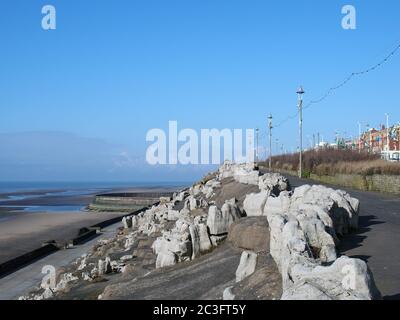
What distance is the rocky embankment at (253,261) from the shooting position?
16.8 ft

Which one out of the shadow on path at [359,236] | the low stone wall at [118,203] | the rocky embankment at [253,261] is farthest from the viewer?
the low stone wall at [118,203]

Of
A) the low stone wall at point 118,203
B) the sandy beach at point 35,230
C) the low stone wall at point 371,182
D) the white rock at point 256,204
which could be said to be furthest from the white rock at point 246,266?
the low stone wall at point 118,203

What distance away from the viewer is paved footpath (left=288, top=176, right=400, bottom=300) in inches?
273

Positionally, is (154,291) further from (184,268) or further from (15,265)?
(15,265)

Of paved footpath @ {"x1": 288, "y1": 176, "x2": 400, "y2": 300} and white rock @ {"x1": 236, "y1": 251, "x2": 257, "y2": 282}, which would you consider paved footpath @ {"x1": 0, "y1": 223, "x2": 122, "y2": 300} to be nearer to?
paved footpath @ {"x1": 288, "y1": 176, "x2": 400, "y2": 300}

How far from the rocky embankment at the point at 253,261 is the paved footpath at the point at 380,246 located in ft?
1.05

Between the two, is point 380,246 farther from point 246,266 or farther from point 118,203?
point 118,203

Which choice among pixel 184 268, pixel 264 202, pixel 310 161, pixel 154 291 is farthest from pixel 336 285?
pixel 310 161

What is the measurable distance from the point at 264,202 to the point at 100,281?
3954mm

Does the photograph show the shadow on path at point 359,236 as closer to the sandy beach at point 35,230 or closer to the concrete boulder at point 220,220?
the concrete boulder at point 220,220

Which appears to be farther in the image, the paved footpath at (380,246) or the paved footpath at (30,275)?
the paved footpath at (30,275)

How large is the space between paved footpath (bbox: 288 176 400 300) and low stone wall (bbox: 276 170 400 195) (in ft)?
29.5

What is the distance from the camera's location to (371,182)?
26.1 metres

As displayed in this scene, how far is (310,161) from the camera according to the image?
4216cm
